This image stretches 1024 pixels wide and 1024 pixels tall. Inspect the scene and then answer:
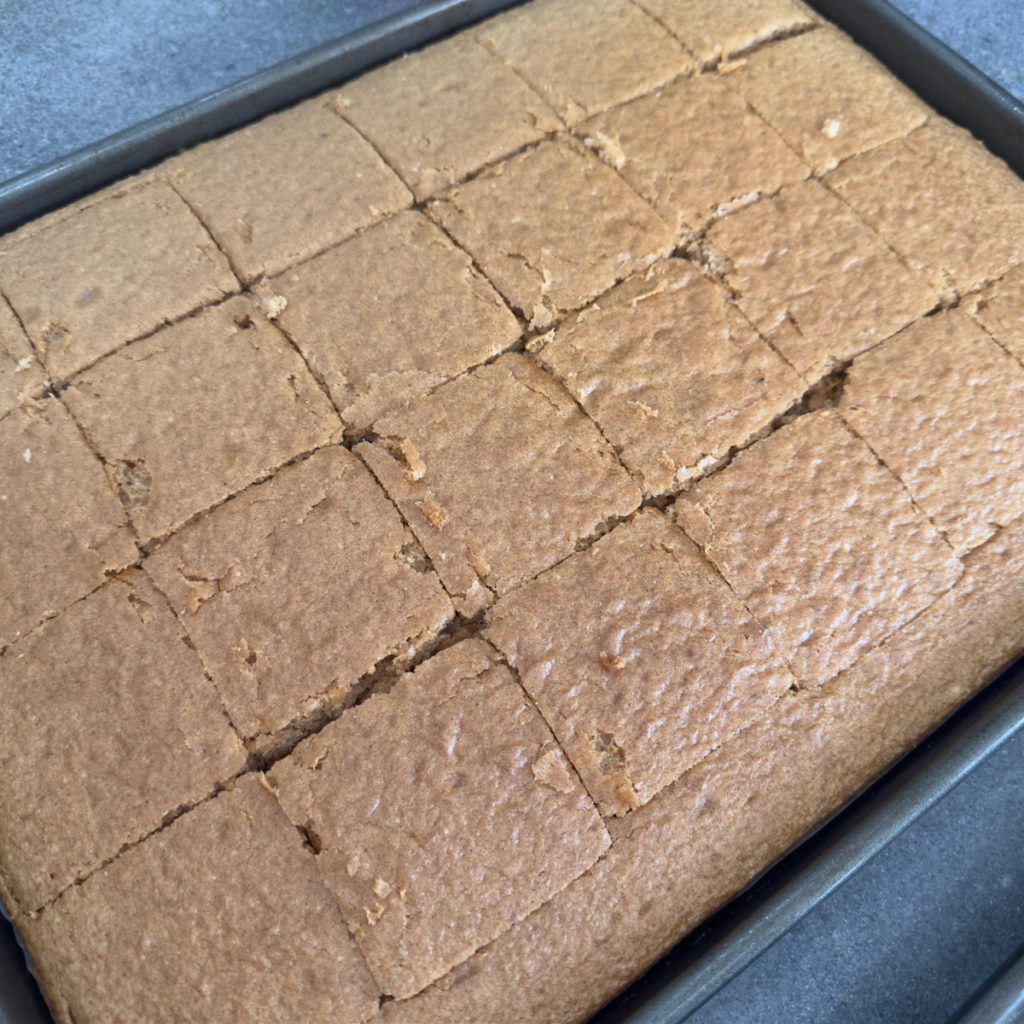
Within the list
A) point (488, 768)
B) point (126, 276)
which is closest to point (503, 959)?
point (488, 768)

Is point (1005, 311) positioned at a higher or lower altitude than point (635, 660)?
higher

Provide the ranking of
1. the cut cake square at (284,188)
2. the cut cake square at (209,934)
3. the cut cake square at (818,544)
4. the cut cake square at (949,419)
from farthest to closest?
the cut cake square at (284,188) < the cut cake square at (949,419) < the cut cake square at (818,544) < the cut cake square at (209,934)

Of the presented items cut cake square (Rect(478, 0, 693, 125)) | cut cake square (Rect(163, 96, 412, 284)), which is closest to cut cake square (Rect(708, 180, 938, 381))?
cut cake square (Rect(478, 0, 693, 125))

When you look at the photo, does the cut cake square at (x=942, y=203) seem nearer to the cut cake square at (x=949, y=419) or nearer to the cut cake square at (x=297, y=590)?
the cut cake square at (x=949, y=419)

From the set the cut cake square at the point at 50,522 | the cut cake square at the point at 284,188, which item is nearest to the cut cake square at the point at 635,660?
the cut cake square at the point at 50,522

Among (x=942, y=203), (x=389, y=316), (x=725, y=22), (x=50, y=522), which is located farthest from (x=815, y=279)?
(x=50, y=522)

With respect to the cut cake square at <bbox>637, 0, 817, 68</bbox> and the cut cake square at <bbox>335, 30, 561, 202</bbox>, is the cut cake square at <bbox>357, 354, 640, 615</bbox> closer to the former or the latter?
the cut cake square at <bbox>335, 30, 561, 202</bbox>

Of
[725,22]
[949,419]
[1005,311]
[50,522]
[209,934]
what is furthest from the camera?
[725,22]

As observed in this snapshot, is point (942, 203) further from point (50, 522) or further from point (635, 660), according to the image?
point (50, 522)
